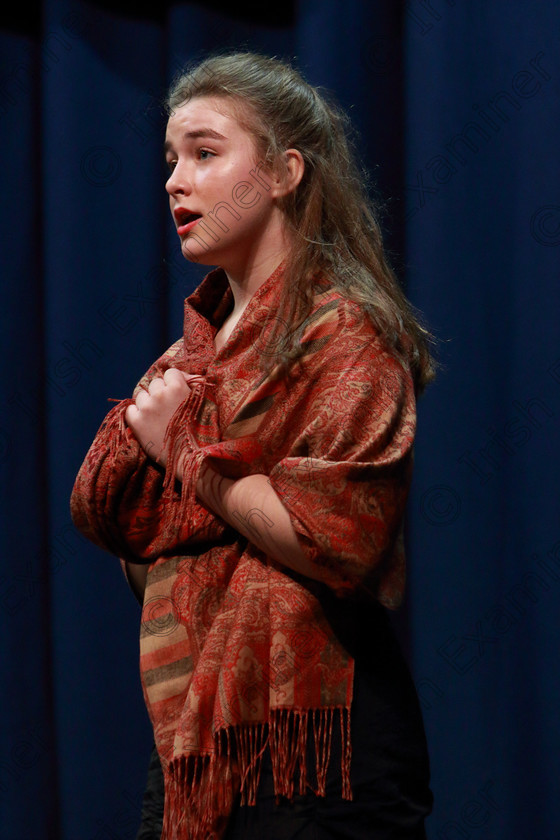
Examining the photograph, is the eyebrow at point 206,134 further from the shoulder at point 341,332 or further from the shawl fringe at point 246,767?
the shawl fringe at point 246,767

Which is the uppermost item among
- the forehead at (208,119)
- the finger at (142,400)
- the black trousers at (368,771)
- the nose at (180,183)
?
the forehead at (208,119)

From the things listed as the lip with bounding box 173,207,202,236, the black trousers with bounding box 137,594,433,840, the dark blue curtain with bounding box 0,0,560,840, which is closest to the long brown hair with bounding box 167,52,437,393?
the lip with bounding box 173,207,202,236

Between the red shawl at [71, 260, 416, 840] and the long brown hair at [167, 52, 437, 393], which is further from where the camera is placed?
the long brown hair at [167, 52, 437, 393]

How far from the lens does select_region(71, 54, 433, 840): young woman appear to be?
3.03ft

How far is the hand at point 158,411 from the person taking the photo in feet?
3.40

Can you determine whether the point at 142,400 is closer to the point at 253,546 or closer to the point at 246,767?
the point at 253,546

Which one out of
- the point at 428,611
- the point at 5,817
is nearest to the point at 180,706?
the point at 428,611

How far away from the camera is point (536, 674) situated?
166 centimetres

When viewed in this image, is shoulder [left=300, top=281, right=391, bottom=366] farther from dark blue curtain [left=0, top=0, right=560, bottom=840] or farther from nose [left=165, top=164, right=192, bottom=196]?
dark blue curtain [left=0, top=0, right=560, bottom=840]

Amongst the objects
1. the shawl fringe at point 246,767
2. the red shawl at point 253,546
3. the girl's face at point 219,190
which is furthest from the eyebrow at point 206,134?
the shawl fringe at point 246,767

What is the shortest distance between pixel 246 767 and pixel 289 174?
0.68 metres

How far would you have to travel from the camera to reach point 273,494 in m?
0.94

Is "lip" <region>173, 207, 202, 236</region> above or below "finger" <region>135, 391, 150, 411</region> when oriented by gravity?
above

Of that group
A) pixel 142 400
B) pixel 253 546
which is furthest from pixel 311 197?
pixel 253 546
